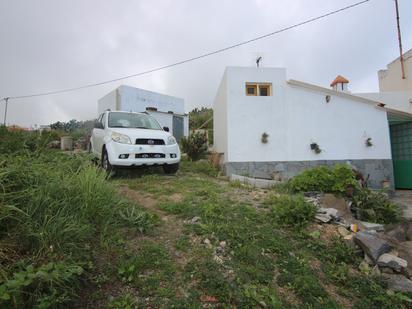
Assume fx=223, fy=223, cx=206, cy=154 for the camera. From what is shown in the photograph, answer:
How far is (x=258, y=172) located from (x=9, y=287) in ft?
22.8

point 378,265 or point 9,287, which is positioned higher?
point 9,287

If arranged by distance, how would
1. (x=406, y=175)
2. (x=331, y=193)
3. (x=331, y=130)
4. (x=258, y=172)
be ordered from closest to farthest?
(x=331, y=193), (x=258, y=172), (x=331, y=130), (x=406, y=175)

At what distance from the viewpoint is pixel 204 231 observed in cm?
267

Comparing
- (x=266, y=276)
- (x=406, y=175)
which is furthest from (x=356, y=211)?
(x=406, y=175)

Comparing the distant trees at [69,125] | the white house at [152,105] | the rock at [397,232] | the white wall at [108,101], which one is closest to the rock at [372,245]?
the rock at [397,232]

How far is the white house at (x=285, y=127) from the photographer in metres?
7.64

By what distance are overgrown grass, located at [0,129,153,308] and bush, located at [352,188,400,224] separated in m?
3.97

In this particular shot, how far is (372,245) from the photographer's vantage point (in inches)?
102

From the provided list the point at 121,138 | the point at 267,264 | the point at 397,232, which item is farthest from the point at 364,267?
the point at 121,138

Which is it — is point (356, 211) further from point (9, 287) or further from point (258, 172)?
point (9, 287)

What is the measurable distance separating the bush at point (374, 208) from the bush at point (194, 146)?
578 centimetres

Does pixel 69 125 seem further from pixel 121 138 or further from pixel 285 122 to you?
pixel 285 122

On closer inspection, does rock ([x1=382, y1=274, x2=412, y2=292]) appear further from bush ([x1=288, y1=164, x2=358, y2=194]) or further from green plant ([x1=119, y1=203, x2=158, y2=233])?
green plant ([x1=119, y1=203, x2=158, y2=233])

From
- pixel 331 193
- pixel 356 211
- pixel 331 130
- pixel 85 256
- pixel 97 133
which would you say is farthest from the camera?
pixel 331 130
